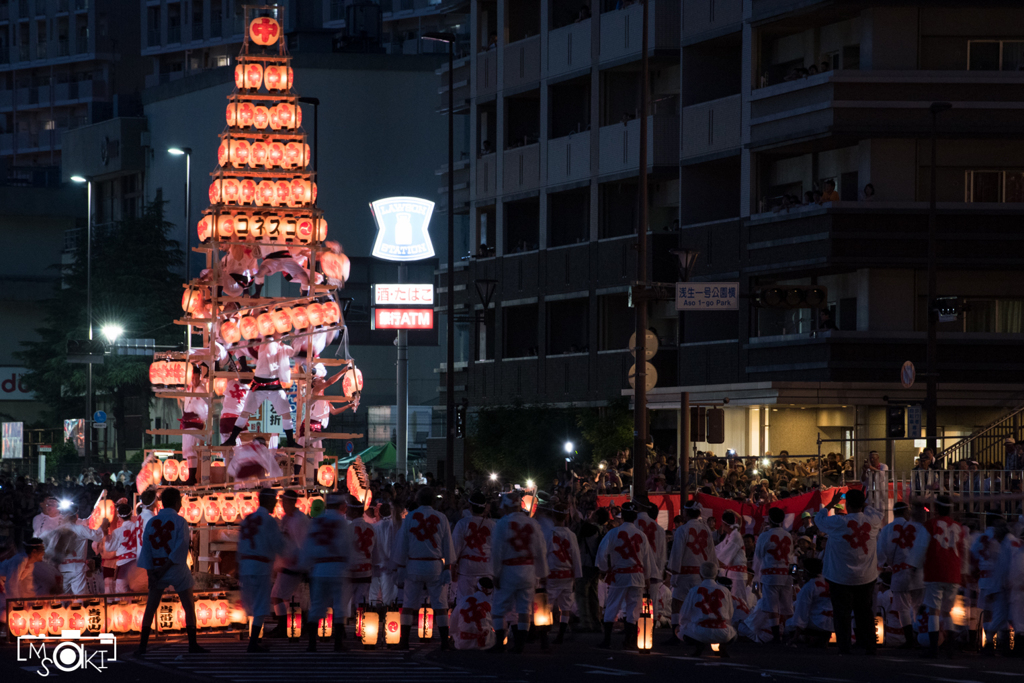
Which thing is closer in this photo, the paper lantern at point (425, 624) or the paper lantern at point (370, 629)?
the paper lantern at point (370, 629)

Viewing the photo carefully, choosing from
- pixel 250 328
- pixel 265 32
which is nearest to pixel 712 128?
pixel 265 32

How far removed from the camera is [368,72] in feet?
216

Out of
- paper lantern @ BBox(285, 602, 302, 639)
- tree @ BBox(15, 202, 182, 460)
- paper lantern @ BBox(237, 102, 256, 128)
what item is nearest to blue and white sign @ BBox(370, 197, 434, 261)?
tree @ BBox(15, 202, 182, 460)

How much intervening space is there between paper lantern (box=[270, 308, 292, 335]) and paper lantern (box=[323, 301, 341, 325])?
1.98 ft

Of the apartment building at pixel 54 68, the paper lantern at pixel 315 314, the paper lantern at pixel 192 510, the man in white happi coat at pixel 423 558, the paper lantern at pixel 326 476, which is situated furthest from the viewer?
the apartment building at pixel 54 68

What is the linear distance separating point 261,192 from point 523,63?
23.9m

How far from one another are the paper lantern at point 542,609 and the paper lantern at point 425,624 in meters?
1.27

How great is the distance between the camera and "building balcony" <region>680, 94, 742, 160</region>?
39.2m

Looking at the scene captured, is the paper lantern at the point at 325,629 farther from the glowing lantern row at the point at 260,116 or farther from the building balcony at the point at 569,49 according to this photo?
the building balcony at the point at 569,49

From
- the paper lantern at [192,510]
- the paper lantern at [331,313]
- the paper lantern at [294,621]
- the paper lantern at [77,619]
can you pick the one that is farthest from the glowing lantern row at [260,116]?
the paper lantern at [77,619]

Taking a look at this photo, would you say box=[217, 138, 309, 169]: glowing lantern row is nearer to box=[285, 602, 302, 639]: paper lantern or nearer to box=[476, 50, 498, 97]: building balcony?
box=[285, 602, 302, 639]: paper lantern

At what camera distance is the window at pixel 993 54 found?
3647 cm

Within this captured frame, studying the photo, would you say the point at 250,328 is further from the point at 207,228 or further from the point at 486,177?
the point at 486,177

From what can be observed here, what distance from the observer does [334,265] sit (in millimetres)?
24188
